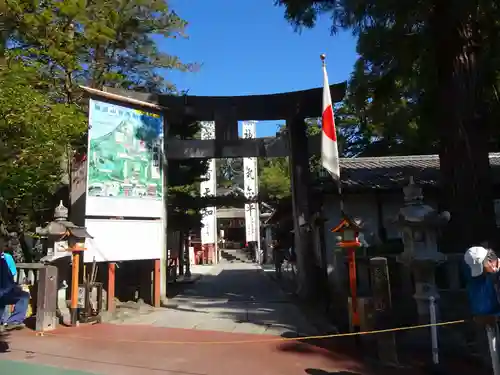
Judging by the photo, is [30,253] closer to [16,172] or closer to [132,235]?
[132,235]

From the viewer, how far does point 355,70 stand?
10.7 meters

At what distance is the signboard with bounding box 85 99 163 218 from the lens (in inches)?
416

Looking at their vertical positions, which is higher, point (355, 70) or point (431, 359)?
point (355, 70)

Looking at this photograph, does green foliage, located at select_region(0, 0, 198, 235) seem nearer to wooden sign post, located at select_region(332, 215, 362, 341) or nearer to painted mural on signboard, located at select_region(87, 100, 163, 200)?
painted mural on signboard, located at select_region(87, 100, 163, 200)

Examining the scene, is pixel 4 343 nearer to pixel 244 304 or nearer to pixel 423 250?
pixel 244 304

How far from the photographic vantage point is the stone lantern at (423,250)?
6.77 metres

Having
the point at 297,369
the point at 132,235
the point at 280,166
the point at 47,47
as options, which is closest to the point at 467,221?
the point at 297,369

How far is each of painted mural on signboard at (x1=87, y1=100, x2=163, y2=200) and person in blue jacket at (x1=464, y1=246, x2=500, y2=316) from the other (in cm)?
857

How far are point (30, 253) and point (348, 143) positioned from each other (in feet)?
69.6

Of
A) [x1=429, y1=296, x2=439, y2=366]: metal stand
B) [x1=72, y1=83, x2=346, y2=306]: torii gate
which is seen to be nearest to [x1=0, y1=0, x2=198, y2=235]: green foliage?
[x1=72, y1=83, x2=346, y2=306]: torii gate

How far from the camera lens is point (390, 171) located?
14086 mm

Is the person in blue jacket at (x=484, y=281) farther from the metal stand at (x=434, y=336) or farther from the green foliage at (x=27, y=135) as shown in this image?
the green foliage at (x=27, y=135)

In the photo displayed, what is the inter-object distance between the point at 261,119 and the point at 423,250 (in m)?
7.37

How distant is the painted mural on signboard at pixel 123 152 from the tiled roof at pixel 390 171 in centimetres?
556
